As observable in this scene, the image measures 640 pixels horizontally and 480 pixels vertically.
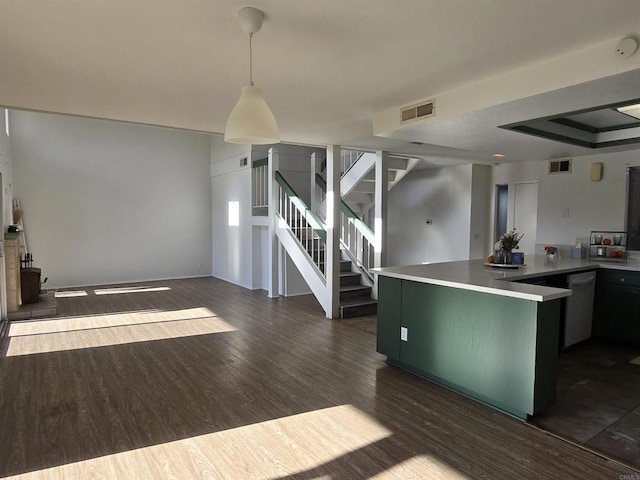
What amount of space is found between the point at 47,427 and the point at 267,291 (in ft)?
17.0

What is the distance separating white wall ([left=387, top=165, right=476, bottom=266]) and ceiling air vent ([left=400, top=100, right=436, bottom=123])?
4.08 metres

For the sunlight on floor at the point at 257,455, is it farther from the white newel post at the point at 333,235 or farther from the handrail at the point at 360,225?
the handrail at the point at 360,225

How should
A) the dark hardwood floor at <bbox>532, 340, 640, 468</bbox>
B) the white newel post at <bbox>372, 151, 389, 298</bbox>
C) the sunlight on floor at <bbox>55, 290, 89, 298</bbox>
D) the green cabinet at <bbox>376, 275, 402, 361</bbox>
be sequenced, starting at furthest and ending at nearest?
the sunlight on floor at <bbox>55, 290, 89, 298</bbox>, the white newel post at <bbox>372, 151, 389, 298</bbox>, the green cabinet at <bbox>376, 275, 402, 361</bbox>, the dark hardwood floor at <bbox>532, 340, 640, 468</bbox>

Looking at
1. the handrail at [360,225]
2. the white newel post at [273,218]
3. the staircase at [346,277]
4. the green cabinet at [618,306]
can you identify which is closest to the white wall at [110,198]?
the white newel post at [273,218]

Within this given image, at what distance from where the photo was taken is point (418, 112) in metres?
3.59

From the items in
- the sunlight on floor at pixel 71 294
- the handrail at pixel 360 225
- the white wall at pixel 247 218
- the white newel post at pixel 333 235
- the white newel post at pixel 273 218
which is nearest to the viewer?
the white newel post at pixel 333 235

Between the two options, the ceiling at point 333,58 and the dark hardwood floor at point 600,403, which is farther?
the dark hardwood floor at point 600,403

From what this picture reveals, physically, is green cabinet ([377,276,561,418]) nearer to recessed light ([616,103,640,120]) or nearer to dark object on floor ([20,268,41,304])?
recessed light ([616,103,640,120])

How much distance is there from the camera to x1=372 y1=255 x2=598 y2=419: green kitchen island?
280 centimetres

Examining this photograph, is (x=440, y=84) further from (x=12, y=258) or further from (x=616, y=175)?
(x=12, y=258)

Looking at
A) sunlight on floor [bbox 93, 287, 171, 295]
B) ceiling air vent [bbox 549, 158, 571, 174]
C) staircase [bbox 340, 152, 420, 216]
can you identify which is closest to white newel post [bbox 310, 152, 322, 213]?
staircase [bbox 340, 152, 420, 216]

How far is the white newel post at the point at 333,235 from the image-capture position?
5.81 meters

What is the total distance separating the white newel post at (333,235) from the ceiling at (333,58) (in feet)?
5.83

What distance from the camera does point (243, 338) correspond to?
15.8 ft
